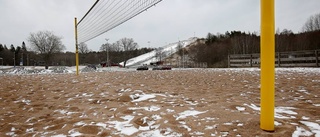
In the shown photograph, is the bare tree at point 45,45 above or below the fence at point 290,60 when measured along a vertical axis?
above

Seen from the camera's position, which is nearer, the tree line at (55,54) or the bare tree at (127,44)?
the tree line at (55,54)

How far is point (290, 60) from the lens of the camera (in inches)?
642

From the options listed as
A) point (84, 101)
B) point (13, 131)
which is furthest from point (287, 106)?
point (13, 131)

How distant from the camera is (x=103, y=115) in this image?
309 cm

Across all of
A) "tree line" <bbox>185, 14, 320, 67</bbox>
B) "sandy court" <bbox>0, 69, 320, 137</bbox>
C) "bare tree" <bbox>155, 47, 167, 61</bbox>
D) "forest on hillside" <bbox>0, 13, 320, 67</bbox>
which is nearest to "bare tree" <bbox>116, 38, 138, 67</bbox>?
"forest on hillside" <bbox>0, 13, 320, 67</bbox>

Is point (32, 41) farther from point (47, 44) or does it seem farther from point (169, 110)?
point (169, 110)

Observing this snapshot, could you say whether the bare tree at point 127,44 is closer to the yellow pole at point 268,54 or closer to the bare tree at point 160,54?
the bare tree at point 160,54

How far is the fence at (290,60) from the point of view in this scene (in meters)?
14.5

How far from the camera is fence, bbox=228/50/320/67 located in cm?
1452

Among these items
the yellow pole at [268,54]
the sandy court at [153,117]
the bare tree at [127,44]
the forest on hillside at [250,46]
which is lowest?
the sandy court at [153,117]

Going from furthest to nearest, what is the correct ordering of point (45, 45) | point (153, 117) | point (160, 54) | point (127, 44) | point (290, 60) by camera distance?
point (127, 44), point (160, 54), point (45, 45), point (290, 60), point (153, 117)

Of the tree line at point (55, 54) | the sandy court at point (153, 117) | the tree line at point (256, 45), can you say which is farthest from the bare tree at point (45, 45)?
the sandy court at point (153, 117)

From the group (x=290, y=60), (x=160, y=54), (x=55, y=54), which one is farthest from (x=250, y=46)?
(x=55, y=54)

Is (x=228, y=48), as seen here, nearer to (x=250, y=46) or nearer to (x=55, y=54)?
(x=250, y=46)
